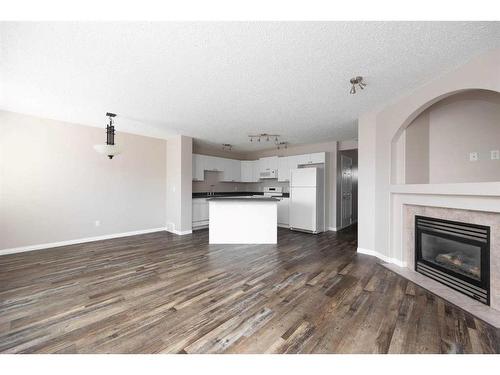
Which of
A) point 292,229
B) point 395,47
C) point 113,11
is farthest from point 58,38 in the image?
point 292,229

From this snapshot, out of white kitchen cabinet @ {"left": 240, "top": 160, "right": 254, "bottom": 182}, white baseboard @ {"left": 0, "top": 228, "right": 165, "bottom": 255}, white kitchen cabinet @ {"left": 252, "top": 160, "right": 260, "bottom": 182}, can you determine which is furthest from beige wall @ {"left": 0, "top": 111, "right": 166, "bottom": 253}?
white kitchen cabinet @ {"left": 252, "top": 160, "right": 260, "bottom": 182}

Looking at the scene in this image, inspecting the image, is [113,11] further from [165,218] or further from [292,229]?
[292,229]

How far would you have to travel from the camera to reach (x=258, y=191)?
286 inches

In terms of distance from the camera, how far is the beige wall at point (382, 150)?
7.33 ft

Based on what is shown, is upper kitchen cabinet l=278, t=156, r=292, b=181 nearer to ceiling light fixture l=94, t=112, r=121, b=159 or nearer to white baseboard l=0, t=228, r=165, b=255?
white baseboard l=0, t=228, r=165, b=255

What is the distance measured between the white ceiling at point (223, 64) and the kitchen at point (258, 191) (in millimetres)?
1979

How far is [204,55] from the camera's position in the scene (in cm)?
187

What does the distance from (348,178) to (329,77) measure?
4350mm

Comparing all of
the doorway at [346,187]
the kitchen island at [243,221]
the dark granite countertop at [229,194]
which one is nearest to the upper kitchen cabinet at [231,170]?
the dark granite countertop at [229,194]

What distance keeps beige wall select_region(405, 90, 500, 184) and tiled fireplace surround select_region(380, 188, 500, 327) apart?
394mm

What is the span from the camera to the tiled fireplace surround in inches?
73.0

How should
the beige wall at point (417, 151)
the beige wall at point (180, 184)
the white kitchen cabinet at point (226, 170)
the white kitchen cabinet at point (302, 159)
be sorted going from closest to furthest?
1. the beige wall at point (417, 151)
2. the beige wall at point (180, 184)
3. the white kitchen cabinet at point (302, 159)
4. the white kitchen cabinet at point (226, 170)

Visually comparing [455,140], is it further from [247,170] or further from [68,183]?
[68,183]

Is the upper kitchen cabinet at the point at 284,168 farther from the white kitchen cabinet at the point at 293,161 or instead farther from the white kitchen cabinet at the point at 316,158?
the white kitchen cabinet at the point at 316,158
